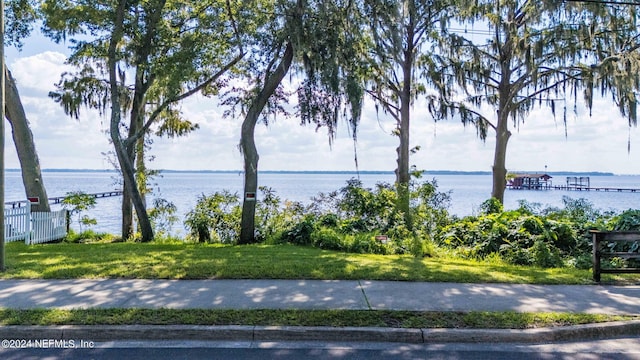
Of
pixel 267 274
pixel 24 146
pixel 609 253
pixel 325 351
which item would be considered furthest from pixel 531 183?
pixel 325 351

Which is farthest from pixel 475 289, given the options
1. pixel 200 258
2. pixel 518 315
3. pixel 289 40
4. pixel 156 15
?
pixel 156 15

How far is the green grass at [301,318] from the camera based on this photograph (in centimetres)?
458

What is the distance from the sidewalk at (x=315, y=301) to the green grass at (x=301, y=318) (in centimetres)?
12

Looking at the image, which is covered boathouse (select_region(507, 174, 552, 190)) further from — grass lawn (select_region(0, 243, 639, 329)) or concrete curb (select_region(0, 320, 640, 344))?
concrete curb (select_region(0, 320, 640, 344))

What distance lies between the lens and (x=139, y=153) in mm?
15094

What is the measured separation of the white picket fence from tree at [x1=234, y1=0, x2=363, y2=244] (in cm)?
557

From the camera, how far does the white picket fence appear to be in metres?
11.2

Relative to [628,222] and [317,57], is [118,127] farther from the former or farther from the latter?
[628,222]

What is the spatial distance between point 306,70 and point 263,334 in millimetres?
8076

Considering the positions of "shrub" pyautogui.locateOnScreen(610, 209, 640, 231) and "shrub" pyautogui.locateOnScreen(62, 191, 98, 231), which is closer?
"shrub" pyautogui.locateOnScreen(610, 209, 640, 231)

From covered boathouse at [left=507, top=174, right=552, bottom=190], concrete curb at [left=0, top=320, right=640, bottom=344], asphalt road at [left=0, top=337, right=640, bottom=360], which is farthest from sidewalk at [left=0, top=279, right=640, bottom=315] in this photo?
covered boathouse at [left=507, top=174, right=552, bottom=190]

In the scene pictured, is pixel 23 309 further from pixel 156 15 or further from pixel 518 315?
pixel 156 15

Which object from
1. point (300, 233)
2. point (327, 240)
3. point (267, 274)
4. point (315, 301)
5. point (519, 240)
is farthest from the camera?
point (300, 233)

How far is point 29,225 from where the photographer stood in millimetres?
11547
